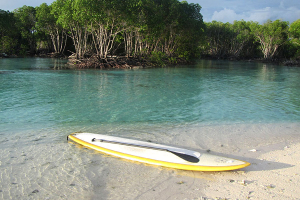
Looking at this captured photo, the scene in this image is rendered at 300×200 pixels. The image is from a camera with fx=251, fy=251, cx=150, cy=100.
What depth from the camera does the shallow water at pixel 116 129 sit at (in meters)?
3.91

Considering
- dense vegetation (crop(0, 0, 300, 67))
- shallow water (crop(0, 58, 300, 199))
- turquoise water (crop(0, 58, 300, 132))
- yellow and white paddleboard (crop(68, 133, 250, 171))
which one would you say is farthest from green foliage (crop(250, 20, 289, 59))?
yellow and white paddleboard (crop(68, 133, 250, 171))

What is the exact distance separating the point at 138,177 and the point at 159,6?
25.8m

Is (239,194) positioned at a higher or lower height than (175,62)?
lower

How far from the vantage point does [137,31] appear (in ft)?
92.6

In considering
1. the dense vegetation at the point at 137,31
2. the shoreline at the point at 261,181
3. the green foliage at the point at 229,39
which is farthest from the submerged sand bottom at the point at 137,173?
the green foliage at the point at 229,39

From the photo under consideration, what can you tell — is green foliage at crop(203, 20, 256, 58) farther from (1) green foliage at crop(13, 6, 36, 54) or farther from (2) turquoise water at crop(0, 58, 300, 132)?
(2) turquoise water at crop(0, 58, 300, 132)

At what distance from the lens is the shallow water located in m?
3.91

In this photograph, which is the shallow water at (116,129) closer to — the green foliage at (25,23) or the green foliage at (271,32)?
the green foliage at (25,23)

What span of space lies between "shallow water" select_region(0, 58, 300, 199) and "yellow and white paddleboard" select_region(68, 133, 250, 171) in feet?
0.46

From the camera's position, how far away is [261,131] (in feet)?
22.5

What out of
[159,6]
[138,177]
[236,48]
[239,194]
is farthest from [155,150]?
[236,48]

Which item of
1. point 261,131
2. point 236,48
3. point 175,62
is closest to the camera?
point 261,131

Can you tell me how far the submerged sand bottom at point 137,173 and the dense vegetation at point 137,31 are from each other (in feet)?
59.7

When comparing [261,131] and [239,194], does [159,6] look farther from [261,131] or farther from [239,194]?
[239,194]
